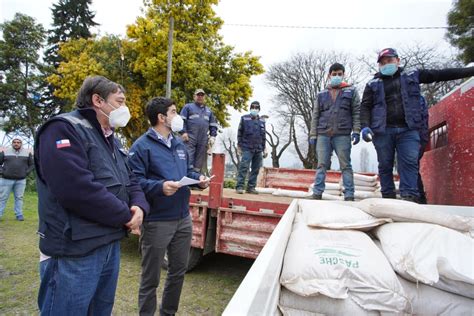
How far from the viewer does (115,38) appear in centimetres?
1355

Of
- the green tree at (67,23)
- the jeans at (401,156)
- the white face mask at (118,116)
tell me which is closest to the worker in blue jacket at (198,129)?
the jeans at (401,156)

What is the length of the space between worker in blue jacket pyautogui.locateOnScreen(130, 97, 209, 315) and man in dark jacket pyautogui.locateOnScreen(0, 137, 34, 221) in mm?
5691

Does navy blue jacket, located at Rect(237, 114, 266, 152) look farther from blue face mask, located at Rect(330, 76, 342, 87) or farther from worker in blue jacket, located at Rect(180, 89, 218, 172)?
blue face mask, located at Rect(330, 76, 342, 87)

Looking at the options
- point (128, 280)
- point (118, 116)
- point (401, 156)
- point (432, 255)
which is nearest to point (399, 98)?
point (401, 156)

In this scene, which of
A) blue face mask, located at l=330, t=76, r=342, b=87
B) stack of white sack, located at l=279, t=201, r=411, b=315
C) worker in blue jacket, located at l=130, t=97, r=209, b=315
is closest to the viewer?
stack of white sack, located at l=279, t=201, r=411, b=315

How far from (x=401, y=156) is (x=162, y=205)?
2.41 meters

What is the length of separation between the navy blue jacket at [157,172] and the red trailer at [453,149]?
2363 mm

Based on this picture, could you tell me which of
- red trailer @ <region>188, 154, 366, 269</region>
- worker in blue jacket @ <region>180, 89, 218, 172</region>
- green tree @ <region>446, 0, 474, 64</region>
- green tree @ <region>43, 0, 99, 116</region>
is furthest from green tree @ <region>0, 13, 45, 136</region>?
green tree @ <region>446, 0, 474, 64</region>

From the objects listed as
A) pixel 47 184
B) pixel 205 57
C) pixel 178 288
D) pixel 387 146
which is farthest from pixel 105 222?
pixel 205 57

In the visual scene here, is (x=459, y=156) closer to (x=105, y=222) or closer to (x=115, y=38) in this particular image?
(x=105, y=222)

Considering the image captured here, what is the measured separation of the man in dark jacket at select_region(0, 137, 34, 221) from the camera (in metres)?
6.40

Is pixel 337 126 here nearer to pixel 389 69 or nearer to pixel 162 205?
pixel 389 69

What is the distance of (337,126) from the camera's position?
12.0 ft

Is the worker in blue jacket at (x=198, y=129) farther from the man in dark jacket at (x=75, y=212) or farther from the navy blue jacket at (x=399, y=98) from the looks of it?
the man in dark jacket at (x=75, y=212)
